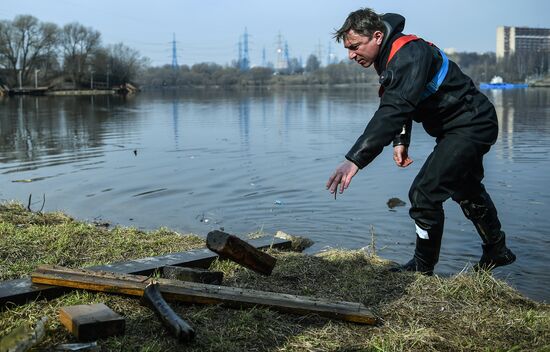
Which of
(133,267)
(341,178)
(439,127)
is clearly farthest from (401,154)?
(133,267)

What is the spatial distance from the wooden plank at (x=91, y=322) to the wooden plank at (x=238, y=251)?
91 centimetres

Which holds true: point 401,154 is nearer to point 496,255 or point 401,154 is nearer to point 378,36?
point 378,36

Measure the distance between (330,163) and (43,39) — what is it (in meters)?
106

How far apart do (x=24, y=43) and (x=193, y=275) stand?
114 m

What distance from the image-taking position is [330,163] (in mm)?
15680

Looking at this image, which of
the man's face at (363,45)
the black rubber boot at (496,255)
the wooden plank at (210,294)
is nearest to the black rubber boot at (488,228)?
the black rubber boot at (496,255)

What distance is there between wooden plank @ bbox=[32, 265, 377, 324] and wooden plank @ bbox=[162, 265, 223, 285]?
21 cm

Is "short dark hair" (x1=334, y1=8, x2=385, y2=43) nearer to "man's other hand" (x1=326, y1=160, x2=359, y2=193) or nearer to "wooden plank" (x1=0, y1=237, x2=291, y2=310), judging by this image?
"man's other hand" (x1=326, y1=160, x2=359, y2=193)

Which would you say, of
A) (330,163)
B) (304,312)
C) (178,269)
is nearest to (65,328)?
(178,269)

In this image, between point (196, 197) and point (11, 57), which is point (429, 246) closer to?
point (196, 197)

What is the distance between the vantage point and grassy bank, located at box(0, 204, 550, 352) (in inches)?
136

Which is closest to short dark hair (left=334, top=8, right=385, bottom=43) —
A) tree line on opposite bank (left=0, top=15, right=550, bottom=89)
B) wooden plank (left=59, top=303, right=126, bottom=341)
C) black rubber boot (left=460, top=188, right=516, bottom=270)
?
black rubber boot (left=460, top=188, right=516, bottom=270)

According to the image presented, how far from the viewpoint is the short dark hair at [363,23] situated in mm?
4707

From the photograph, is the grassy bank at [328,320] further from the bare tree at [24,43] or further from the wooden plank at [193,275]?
the bare tree at [24,43]
